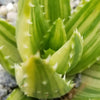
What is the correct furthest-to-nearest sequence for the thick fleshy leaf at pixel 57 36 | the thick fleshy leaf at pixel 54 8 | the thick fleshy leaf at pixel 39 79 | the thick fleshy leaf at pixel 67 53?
the thick fleshy leaf at pixel 54 8 < the thick fleshy leaf at pixel 57 36 < the thick fleshy leaf at pixel 67 53 < the thick fleshy leaf at pixel 39 79

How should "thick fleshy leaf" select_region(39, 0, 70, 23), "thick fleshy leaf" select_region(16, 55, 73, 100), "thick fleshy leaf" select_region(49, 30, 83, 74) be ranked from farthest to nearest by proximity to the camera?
"thick fleshy leaf" select_region(39, 0, 70, 23) < "thick fleshy leaf" select_region(49, 30, 83, 74) < "thick fleshy leaf" select_region(16, 55, 73, 100)

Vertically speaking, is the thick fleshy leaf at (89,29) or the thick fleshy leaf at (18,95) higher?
the thick fleshy leaf at (89,29)

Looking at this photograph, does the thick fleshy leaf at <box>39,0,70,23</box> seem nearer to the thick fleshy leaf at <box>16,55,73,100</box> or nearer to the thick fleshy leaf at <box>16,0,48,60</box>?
the thick fleshy leaf at <box>16,0,48,60</box>

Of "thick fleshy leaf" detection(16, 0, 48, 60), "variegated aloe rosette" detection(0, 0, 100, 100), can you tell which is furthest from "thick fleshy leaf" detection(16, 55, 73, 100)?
"thick fleshy leaf" detection(16, 0, 48, 60)

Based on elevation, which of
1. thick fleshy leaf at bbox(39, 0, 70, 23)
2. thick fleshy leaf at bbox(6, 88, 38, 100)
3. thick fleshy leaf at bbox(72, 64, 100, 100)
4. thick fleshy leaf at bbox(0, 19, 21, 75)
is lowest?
thick fleshy leaf at bbox(72, 64, 100, 100)

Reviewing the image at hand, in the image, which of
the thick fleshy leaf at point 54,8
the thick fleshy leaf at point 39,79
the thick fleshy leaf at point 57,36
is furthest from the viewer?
the thick fleshy leaf at point 54,8

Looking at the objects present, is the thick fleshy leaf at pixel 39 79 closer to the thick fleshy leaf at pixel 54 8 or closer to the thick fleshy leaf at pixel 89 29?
the thick fleshy leaf at pixel 89 29

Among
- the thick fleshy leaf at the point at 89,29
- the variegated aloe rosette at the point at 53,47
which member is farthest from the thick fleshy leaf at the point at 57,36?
the thick fleshy leaf at the point at 89,29

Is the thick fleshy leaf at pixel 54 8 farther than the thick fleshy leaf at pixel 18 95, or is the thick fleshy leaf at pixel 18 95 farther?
the thick fleshy leaf at pixel 54 8
